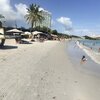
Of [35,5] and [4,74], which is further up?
[35,5]

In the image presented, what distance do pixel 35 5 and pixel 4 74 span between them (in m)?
59.2

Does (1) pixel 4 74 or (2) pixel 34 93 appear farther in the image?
(1) pixel 4 74

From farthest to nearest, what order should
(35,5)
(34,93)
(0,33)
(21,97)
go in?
(35,5)
(0,33)
(34,93)
(21,97)

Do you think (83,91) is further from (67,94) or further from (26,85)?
(26,85)

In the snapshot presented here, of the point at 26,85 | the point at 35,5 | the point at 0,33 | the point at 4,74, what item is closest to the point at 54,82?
the point at 26,85

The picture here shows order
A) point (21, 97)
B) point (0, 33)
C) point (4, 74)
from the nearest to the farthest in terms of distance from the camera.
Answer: point (21, 97), point (4, 74), point (0, 33)

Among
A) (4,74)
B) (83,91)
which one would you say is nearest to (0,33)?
(4,74)

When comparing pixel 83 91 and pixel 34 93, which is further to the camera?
pixel 83 91

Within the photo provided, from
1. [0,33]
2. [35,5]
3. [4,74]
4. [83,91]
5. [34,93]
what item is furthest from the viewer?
[35,5]

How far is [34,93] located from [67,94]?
4.17 feet

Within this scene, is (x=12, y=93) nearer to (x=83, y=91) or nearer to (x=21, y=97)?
(x=21, y=97)

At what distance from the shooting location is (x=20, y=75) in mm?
9984

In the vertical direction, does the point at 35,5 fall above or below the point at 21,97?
above

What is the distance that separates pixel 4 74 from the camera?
32.6ft
